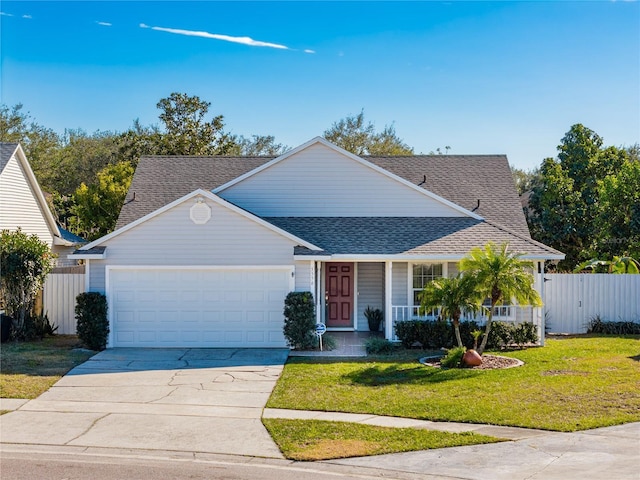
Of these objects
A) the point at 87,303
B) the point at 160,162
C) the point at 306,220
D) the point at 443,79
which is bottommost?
the point at 87,303

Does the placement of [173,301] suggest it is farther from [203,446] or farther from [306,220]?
[203,446]

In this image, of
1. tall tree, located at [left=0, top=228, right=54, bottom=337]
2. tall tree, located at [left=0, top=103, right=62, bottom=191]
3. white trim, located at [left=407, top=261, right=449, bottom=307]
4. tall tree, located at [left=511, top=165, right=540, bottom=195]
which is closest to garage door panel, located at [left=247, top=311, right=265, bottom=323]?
white trim, located at [left=407, top=261, right=449, bottom=307]

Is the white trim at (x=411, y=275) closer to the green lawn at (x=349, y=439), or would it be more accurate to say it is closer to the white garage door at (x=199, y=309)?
→ the white garage door at (x=199, y=309)

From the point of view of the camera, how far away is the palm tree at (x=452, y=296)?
56.6 ft

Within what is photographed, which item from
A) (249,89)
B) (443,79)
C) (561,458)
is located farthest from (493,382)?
(249,89)

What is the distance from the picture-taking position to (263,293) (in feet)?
66.0

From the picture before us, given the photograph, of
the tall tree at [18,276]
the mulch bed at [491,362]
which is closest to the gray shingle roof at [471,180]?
the mulch bed at [491,362]

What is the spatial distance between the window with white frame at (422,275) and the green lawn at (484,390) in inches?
141

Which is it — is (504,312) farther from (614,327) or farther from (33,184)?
(33,184)

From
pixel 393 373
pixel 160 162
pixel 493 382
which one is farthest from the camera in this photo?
pixel 160 162

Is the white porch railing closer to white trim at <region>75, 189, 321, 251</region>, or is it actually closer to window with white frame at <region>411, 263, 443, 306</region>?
window with white frame at <region>411, 263, 443, 306</region>

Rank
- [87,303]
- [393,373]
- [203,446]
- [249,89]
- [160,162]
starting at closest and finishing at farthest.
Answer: [203,446], [393,373], [87,303], [160,162], [249,89]

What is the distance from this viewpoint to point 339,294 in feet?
77.3

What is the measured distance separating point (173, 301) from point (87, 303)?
227cm
